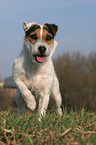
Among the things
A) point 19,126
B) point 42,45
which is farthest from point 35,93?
point 19,126

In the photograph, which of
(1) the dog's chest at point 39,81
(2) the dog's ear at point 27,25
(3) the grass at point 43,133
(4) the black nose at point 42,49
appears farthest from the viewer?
(1) the dog's chest at point 39,81

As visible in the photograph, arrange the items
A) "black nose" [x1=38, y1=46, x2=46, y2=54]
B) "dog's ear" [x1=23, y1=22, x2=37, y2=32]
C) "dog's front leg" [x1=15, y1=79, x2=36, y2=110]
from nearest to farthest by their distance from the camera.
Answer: "black nose" [x1=38, y1=46, x2=46, y2=54]
"dog's front leg" [x1=15, y1=79, x2=36, y2=110]
"dog's ear" [x1=23, y1=22, x2=37, y2=32]

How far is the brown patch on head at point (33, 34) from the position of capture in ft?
16.2

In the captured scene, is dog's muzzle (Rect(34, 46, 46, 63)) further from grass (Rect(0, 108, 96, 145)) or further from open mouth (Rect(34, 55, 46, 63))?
grass (Rect(0, 108, 96, 145))

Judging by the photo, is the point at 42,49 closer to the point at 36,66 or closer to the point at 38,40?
the point at 38,40

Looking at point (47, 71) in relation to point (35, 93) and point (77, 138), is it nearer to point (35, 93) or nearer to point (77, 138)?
point (35, 93)

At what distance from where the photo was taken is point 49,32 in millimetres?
5102

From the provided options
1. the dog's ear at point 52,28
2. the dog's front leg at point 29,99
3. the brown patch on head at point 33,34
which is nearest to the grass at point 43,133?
the dog's front leg at point 29,99

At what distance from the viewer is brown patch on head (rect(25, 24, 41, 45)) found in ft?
16.2

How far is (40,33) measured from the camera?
16.2 ft

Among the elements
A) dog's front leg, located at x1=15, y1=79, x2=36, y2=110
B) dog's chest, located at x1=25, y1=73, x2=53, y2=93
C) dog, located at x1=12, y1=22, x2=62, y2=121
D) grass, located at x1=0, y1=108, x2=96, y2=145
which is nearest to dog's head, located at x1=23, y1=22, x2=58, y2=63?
dog, located at x1=12, y1=22, x2=62, y2=121

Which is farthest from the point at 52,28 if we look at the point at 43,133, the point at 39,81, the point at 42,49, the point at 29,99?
the point at 43,133

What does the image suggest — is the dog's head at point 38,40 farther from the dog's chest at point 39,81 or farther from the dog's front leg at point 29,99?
the dog's front leg at point 29,99

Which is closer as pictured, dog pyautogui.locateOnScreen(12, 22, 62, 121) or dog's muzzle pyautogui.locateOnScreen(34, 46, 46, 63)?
dog's muzzle pyautogui.locateOnScreen(34, 46, 46, 63)
